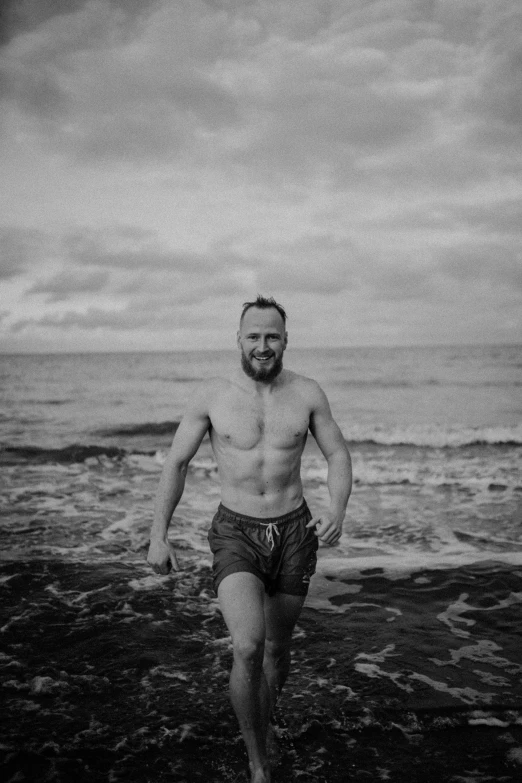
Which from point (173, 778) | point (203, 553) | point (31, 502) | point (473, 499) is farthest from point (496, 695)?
point (31, 502)

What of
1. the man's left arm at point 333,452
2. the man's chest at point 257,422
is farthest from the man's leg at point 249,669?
the man's chest at point 257,422

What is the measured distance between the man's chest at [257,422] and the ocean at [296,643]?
199 cm

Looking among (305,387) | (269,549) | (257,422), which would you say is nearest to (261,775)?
(269,549)

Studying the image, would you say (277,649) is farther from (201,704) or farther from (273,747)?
(201,704)

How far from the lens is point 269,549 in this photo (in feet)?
12.3

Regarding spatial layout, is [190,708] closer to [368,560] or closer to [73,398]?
[368,560]

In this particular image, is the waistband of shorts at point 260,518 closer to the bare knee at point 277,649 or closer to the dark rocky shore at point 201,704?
the bare knee at point 277,649

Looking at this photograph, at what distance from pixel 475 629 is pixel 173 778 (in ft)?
10.5

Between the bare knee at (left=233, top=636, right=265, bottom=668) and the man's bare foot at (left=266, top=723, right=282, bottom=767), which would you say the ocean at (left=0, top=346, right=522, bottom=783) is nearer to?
the man's bare foot at (left=266, top=723, right=282, bottom=767)

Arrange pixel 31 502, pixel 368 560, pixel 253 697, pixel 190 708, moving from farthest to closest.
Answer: pixel 31 502
pixel 368 560
pixel 190 708
pixel 253 697

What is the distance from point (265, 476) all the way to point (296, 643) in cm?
218

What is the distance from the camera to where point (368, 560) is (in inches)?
293

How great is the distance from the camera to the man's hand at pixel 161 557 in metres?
3.54

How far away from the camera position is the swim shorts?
371cm
